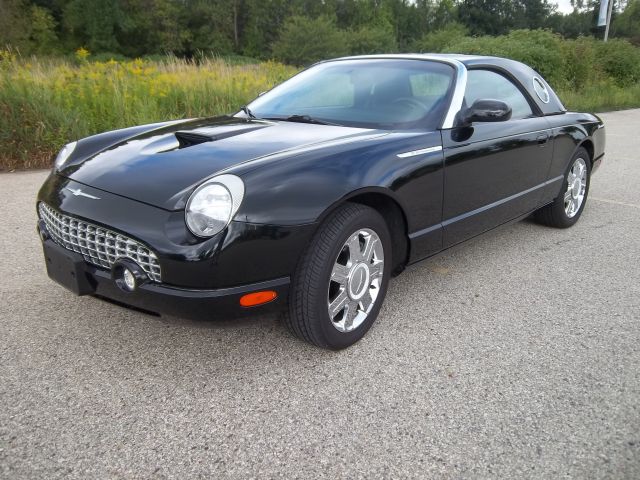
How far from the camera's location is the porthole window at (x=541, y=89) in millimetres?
4156

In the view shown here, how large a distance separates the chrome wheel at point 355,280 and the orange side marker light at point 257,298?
1.01 feet

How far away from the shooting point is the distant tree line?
5494cm

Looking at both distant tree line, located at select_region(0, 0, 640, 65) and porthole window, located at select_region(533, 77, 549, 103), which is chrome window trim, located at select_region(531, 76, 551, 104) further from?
distant tree line, located at select_region(0, 0, 640, 65)

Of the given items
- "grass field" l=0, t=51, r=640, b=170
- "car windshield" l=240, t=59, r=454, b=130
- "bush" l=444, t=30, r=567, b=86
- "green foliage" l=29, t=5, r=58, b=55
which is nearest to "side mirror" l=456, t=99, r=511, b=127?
"car windshield" l=240, t=59, r=454, b=130

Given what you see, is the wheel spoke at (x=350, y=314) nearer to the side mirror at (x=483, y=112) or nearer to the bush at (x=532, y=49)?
the side mirror at (x=483, y=112)

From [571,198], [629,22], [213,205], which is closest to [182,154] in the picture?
[213,205]

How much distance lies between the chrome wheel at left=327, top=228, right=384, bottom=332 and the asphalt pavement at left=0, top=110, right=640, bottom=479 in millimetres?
169

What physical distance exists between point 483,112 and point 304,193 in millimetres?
1350

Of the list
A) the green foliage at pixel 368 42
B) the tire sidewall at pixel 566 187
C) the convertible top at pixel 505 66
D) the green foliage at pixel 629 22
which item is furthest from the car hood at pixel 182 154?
the green foliage at pixel 629 22

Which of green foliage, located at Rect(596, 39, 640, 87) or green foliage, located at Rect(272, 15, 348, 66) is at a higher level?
green foliage, located at Rect(272, 15, 348, 66)

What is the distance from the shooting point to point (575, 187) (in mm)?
4664

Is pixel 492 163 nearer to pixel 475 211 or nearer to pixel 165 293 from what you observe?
pixel 475 211

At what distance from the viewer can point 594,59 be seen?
717 inches

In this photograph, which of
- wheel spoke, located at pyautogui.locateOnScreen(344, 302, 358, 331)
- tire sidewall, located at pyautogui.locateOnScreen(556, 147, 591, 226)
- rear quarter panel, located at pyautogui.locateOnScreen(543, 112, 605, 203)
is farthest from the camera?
tire sidewall, located at pyautogui.locateOnScreen(556, 147, 591, 226)
